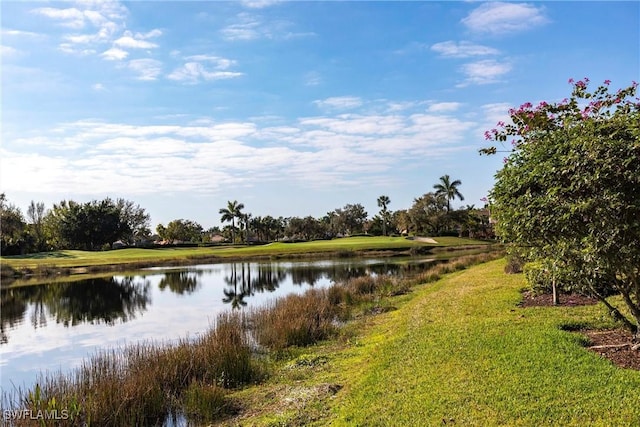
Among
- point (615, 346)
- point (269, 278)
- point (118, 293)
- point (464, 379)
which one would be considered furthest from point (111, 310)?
point (615, 346)

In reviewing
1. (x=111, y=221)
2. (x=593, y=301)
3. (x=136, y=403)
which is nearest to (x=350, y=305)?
(x=593, y=301)

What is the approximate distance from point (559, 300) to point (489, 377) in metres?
7.02

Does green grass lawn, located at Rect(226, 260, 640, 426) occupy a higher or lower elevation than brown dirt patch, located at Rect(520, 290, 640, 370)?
lower

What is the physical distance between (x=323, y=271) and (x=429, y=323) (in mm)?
30266

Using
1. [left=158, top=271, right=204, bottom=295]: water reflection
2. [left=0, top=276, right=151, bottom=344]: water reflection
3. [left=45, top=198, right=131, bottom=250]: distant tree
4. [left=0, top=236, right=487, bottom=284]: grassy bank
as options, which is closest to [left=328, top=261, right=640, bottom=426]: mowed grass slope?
[left=0, top=276, right=151, bottom=344]: water reflection

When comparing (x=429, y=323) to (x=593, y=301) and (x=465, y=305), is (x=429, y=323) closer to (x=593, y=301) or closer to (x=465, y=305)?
(x=465, y=305)

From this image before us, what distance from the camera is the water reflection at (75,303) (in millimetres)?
23836

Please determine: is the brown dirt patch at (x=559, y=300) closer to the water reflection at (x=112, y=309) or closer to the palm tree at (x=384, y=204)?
the water reflection at (x=112, y=309)

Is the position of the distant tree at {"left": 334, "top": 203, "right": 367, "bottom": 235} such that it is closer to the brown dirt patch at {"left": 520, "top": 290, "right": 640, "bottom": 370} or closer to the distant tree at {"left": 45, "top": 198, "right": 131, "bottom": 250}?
the distant tree at {"left": 45, "top": 198, "right": 131, "bottom": 250}

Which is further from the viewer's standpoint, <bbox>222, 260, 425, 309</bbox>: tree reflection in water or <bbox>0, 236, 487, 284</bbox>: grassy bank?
<bbox>0, 236, 487, 284</bbox>: grassy bank

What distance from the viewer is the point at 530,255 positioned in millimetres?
8555

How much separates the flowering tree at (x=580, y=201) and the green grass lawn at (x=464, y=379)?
61.4 inches

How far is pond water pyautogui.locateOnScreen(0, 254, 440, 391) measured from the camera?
16766mm

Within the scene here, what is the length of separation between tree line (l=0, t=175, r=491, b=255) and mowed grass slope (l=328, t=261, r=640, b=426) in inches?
2163
